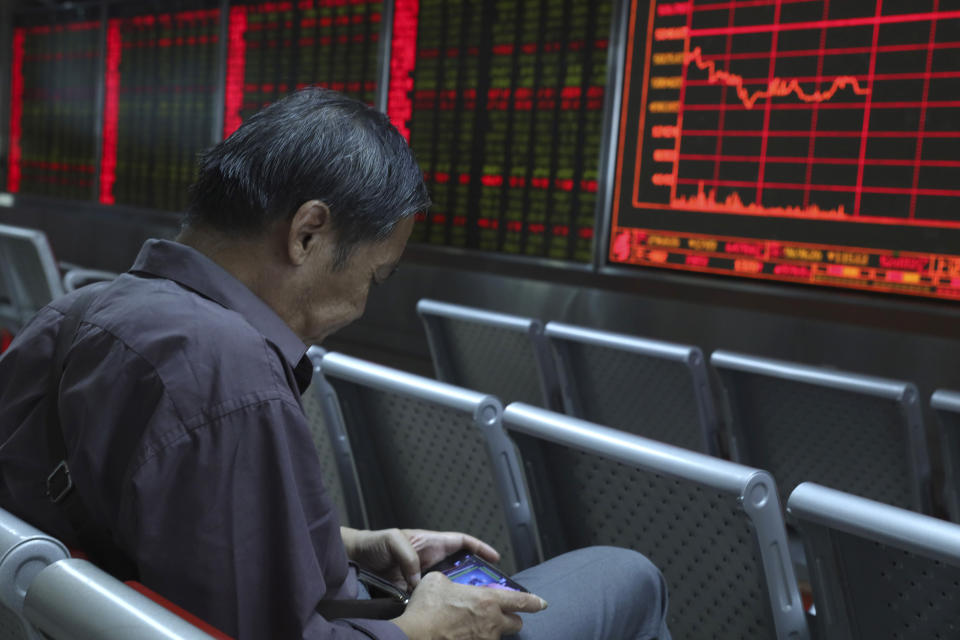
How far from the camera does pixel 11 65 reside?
22.8ft

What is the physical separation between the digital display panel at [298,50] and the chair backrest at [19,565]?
430cm

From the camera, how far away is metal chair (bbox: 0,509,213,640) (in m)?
0.65

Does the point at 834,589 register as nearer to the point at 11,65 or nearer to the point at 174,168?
the point at 174,168

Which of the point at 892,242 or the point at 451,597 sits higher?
the point at 892,242

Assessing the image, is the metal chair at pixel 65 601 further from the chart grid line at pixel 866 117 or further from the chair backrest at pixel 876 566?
the chart grid line at pixel 866 117

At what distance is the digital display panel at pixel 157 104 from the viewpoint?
568 centimetres

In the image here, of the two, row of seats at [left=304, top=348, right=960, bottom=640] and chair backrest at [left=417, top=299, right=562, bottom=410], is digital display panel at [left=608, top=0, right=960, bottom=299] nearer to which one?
chair backrest at [left=417, top=299, right=562, bottom=410]

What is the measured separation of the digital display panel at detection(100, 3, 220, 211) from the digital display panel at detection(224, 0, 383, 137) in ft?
0.74

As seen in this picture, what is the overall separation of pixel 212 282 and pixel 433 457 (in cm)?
68

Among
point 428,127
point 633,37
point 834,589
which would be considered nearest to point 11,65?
point 428,127

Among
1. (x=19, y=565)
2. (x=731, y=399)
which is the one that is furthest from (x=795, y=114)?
(x=19, y=565)

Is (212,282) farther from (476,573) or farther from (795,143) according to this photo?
(795,143)

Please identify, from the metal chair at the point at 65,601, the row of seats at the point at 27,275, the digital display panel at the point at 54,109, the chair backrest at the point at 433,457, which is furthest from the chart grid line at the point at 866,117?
the digital display panel at the point at 54,109

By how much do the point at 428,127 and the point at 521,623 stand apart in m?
3.67
